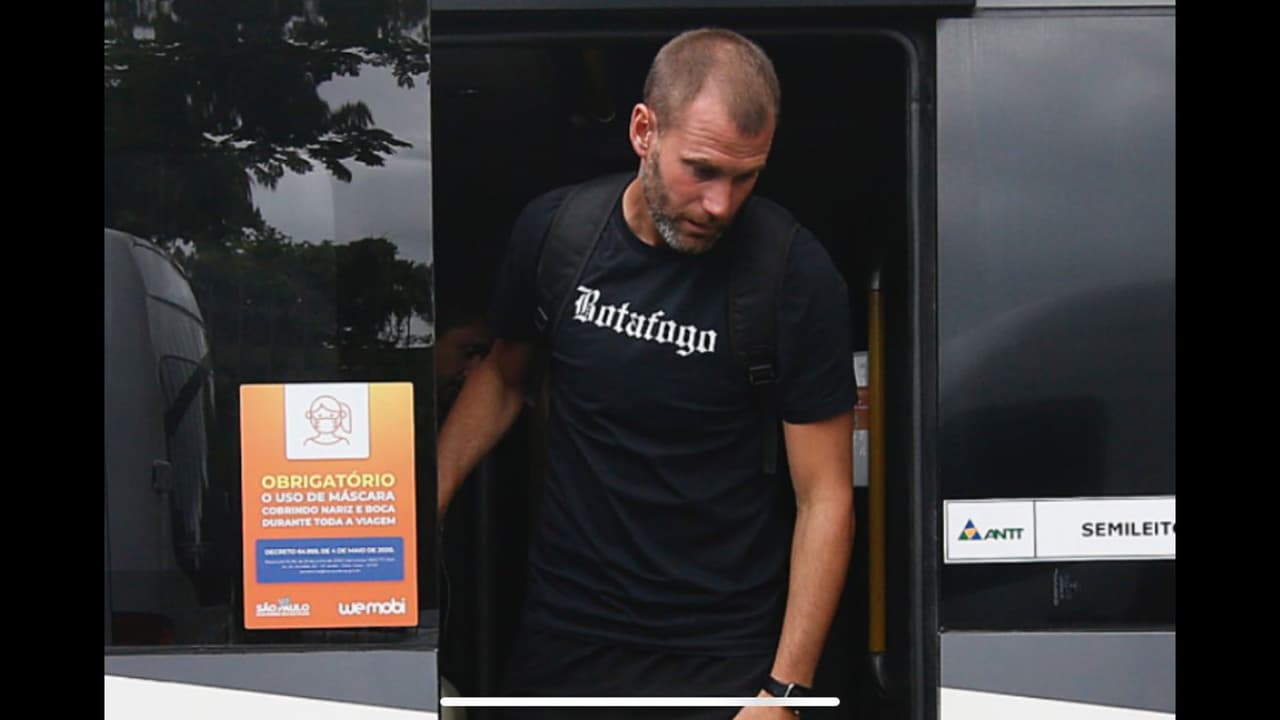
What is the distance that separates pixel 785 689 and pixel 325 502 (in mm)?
1110

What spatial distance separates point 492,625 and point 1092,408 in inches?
67.2

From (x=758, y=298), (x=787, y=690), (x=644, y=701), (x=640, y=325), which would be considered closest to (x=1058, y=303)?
(x=758, y=298)

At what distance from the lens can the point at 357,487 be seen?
2.31 meters

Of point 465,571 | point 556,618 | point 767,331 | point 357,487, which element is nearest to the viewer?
point 357,487

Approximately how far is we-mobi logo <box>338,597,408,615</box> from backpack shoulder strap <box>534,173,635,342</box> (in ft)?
2.53

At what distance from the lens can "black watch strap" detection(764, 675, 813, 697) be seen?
9.00ft

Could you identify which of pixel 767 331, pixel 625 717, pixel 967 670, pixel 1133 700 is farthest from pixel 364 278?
pixel 1133 700

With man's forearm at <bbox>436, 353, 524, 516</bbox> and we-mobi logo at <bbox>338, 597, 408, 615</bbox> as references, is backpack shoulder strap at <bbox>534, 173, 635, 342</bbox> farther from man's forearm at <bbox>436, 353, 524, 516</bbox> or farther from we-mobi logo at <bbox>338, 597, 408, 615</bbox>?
we-mobi logo at <bbox>338, 597, 408, 615</bbox>

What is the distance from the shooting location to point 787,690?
274cm

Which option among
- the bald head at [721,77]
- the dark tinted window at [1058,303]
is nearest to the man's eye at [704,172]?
the bald head at [721,77]

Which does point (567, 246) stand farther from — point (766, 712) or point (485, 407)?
point (766, 712)

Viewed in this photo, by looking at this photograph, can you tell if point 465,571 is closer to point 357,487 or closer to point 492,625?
A: point 492,625

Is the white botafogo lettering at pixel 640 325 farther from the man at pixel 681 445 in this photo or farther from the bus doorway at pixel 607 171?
the bus doorway at pixel 607 171

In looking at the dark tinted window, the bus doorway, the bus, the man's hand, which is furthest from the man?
the dark tinted window
